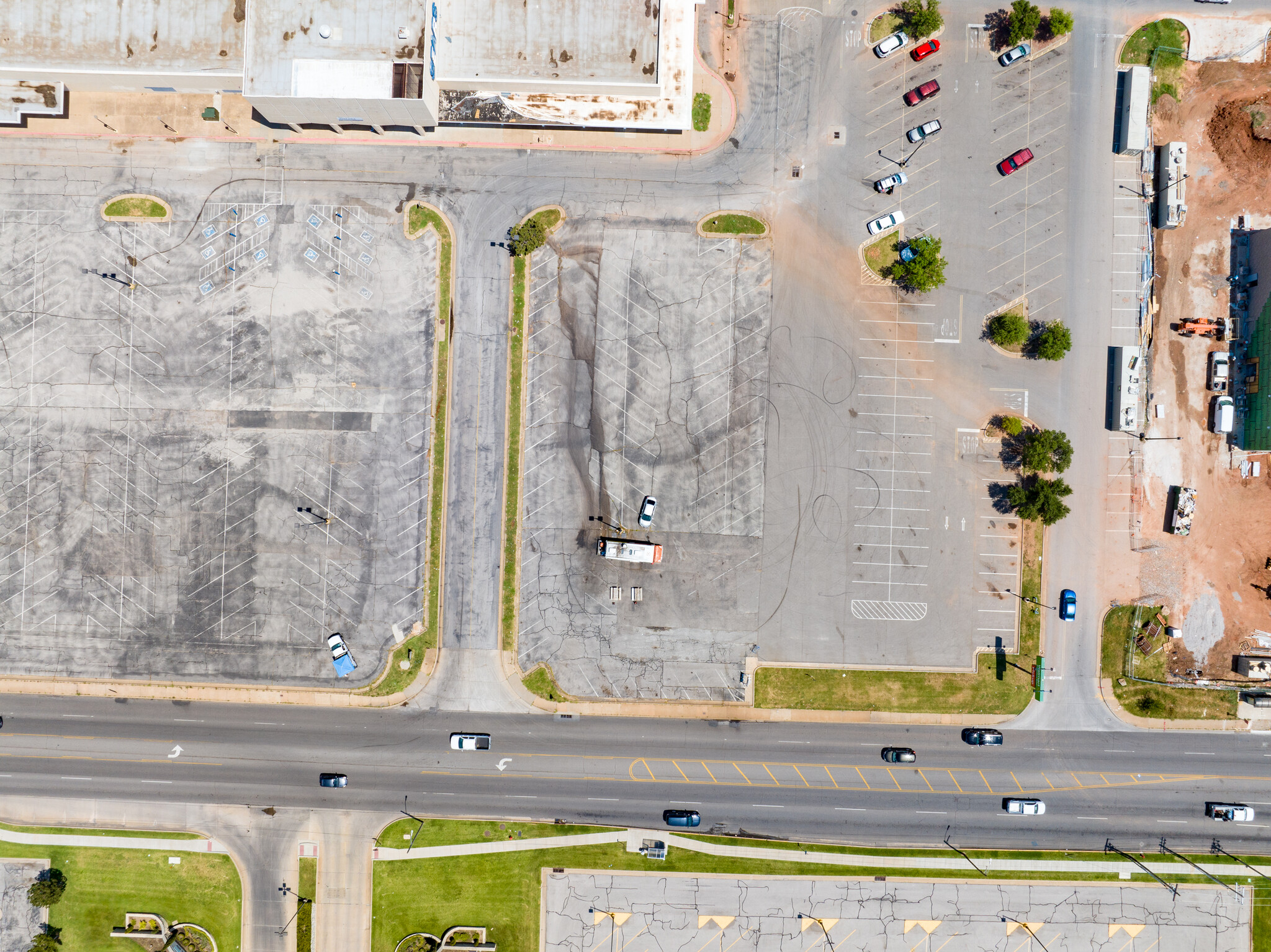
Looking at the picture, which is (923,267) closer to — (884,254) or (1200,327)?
(884,254)

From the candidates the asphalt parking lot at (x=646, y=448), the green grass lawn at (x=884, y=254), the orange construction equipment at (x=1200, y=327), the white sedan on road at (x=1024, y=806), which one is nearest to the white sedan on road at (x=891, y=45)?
the green grass lawn at (x=884, y=254)

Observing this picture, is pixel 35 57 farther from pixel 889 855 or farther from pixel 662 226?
pixel 889 855

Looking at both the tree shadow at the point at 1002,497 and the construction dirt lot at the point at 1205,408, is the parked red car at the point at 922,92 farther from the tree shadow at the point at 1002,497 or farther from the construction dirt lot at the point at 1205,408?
the tree shadow at the point at 1002,497

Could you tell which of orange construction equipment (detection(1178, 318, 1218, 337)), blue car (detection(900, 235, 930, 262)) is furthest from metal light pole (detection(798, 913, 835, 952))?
orange construction equipment (detection(1178, 318, 1218, 337))

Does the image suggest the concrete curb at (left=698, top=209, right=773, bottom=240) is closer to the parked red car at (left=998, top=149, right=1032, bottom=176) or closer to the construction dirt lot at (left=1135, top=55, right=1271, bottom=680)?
the parked red car at (left=998, top=149, right=1032, bottom=176)

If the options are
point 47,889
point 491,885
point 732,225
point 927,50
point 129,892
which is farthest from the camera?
point 732,225

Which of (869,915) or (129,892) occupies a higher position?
(129,892)

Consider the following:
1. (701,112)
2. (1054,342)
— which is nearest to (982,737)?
(1054,342)
